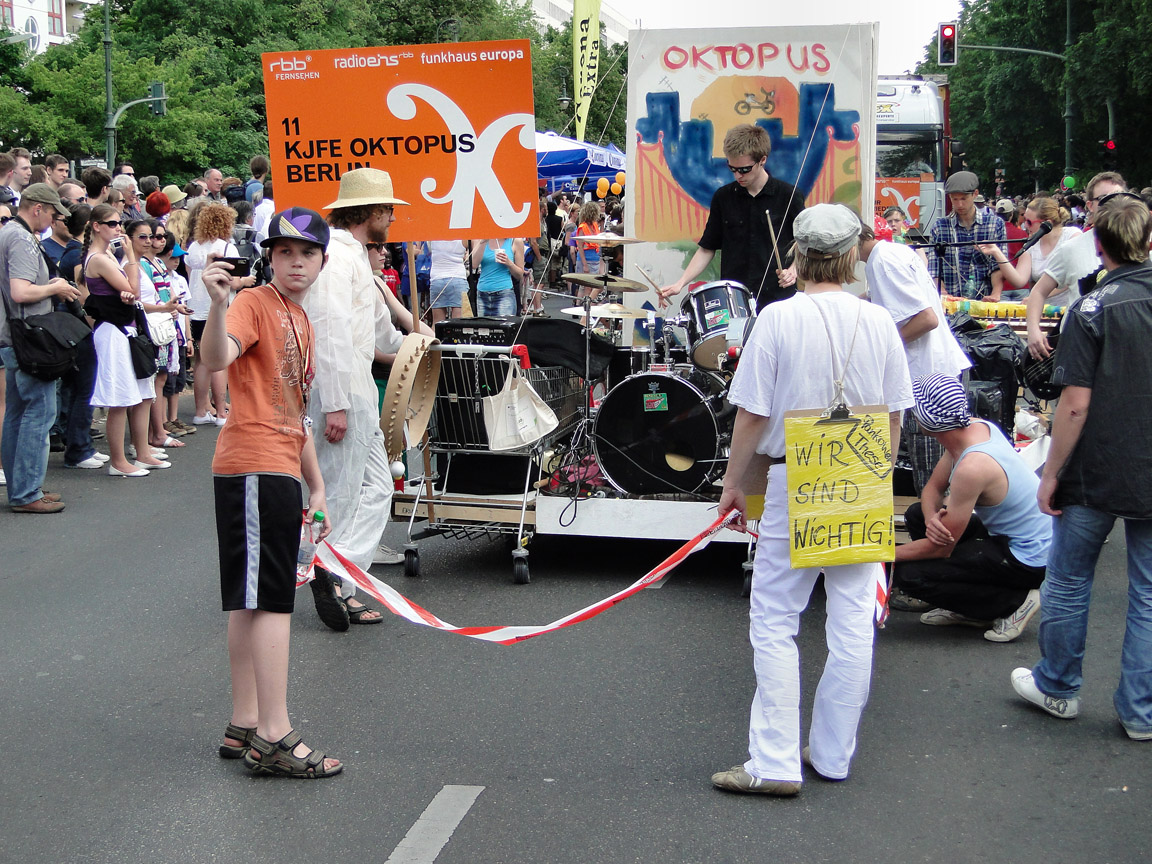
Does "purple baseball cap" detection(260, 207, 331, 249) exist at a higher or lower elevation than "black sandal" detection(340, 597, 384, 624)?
higher

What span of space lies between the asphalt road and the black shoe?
0.08m

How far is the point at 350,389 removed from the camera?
5.79 meters

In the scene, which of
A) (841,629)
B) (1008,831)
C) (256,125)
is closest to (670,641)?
(841,629)

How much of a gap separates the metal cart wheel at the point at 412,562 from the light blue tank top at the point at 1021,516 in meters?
3.07

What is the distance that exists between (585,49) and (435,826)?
10755mm

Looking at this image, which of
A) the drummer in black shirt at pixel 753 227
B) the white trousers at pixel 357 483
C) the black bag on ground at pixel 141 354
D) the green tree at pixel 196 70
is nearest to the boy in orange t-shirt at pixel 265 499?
the white trousers at pixel 357 483

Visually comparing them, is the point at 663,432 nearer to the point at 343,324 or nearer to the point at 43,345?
the point at 343,324

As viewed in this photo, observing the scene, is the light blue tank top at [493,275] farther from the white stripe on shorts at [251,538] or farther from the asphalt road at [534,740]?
the white stripe on shorts at [251,538]

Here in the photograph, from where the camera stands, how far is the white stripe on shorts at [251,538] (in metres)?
4.14

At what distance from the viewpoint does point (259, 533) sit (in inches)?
165

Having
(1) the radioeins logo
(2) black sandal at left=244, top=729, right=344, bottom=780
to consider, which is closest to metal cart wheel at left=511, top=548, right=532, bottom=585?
(2) black sandal at left=244, top=729, right=344, bottom=780

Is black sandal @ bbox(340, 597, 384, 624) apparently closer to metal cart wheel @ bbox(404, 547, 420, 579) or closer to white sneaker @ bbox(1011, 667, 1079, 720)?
metal cart wheel @ bbox(404, 547, 420, 579)

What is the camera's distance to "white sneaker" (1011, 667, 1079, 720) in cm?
477

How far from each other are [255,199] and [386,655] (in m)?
11.2
